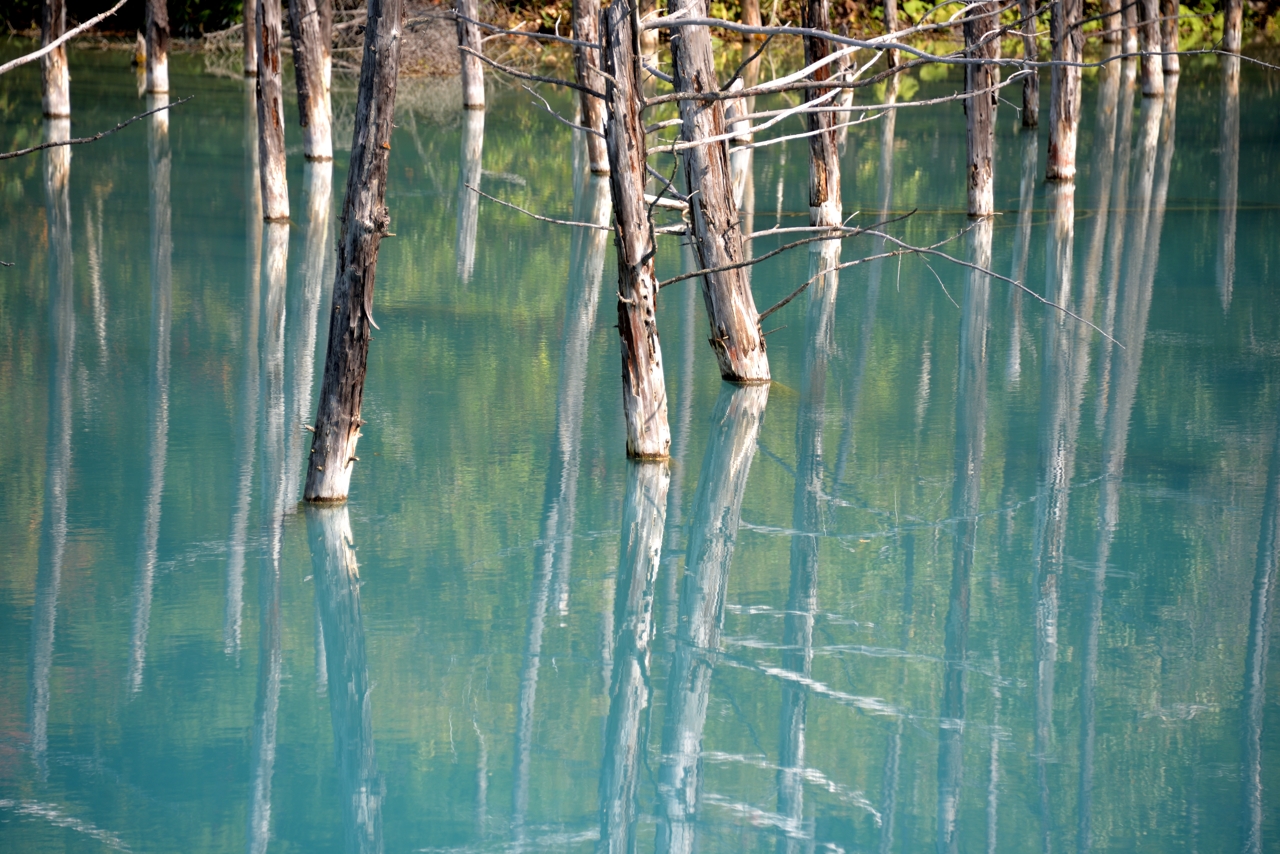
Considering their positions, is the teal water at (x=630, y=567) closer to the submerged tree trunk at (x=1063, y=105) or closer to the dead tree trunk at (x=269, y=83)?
the dead tree trunk at (x=269, y=83)

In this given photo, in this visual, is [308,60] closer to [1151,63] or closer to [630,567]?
[630,567]

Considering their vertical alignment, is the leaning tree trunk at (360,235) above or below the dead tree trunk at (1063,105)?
below

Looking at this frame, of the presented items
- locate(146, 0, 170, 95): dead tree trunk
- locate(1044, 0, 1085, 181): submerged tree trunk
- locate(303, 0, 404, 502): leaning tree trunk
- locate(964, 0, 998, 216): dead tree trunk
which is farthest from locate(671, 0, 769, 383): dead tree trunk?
locate(146, 0, 170, 95): dead tree trunk

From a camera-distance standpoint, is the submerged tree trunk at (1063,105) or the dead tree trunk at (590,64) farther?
the submerged tree trunk at (1063,105)

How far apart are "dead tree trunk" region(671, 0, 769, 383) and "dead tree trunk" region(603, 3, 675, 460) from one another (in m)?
Result: 1.19

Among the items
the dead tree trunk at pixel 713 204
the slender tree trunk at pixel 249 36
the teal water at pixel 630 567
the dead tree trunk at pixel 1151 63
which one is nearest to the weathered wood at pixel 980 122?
the teal water at pixel 630 567

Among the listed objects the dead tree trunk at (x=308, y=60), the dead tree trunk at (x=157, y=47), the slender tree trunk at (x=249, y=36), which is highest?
the slender tree trunk at (x=249, y=36)

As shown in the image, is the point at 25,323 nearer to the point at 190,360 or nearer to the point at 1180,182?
the point at 190,360

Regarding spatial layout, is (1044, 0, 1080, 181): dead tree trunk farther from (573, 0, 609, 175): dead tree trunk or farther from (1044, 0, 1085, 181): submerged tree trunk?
(573, 0, 609, 175): dead tree trunk

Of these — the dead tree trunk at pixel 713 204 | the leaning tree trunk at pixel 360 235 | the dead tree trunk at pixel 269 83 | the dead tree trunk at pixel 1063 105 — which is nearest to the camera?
the leaning tree trunk at pixel 360 235

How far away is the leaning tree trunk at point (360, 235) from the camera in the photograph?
5.81 m

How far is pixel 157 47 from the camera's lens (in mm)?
21219

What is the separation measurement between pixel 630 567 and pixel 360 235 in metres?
1.81

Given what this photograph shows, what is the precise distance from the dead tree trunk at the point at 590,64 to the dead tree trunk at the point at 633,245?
299 cm
